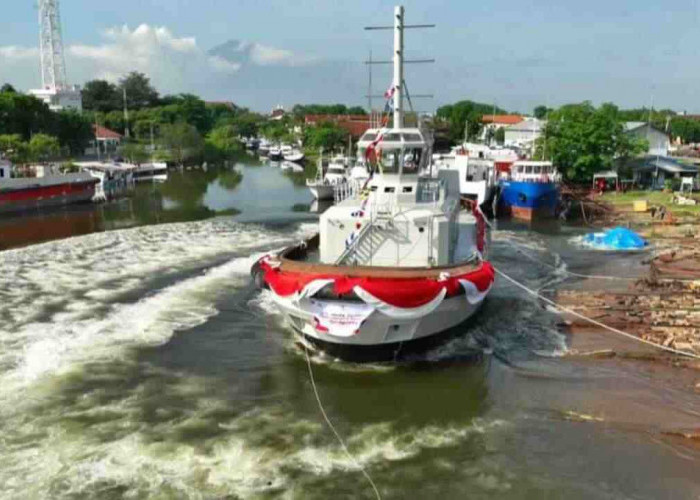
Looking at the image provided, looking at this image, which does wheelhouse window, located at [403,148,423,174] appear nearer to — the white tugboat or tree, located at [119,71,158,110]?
the white tugboat

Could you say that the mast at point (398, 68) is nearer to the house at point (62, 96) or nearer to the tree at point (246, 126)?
the house at point (62, 96)

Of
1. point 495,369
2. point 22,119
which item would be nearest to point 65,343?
point 495,369

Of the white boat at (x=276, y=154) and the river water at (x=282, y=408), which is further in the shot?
the white boat at (x=276, y=154)

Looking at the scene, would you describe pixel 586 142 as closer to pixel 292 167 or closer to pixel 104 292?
pixel 104 292

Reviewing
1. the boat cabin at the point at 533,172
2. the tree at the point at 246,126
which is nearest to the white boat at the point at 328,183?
the boat cabin at the point at 533,172

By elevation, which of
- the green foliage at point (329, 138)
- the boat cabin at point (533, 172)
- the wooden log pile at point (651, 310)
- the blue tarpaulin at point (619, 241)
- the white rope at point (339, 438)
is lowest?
the white rope at point (339, 438)

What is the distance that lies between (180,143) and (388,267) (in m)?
84.4

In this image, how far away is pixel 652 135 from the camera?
6356 centimetres

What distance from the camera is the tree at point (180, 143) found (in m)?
94.0

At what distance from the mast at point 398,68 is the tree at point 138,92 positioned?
Result: 13675 cm

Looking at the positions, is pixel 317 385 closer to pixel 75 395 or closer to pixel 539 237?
pixel 75 395

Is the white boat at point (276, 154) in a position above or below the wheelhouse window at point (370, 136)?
below

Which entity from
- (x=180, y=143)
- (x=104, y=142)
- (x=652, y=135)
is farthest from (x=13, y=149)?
(x=652, y=135)

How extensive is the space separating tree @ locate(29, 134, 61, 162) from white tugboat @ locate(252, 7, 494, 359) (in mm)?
54592
